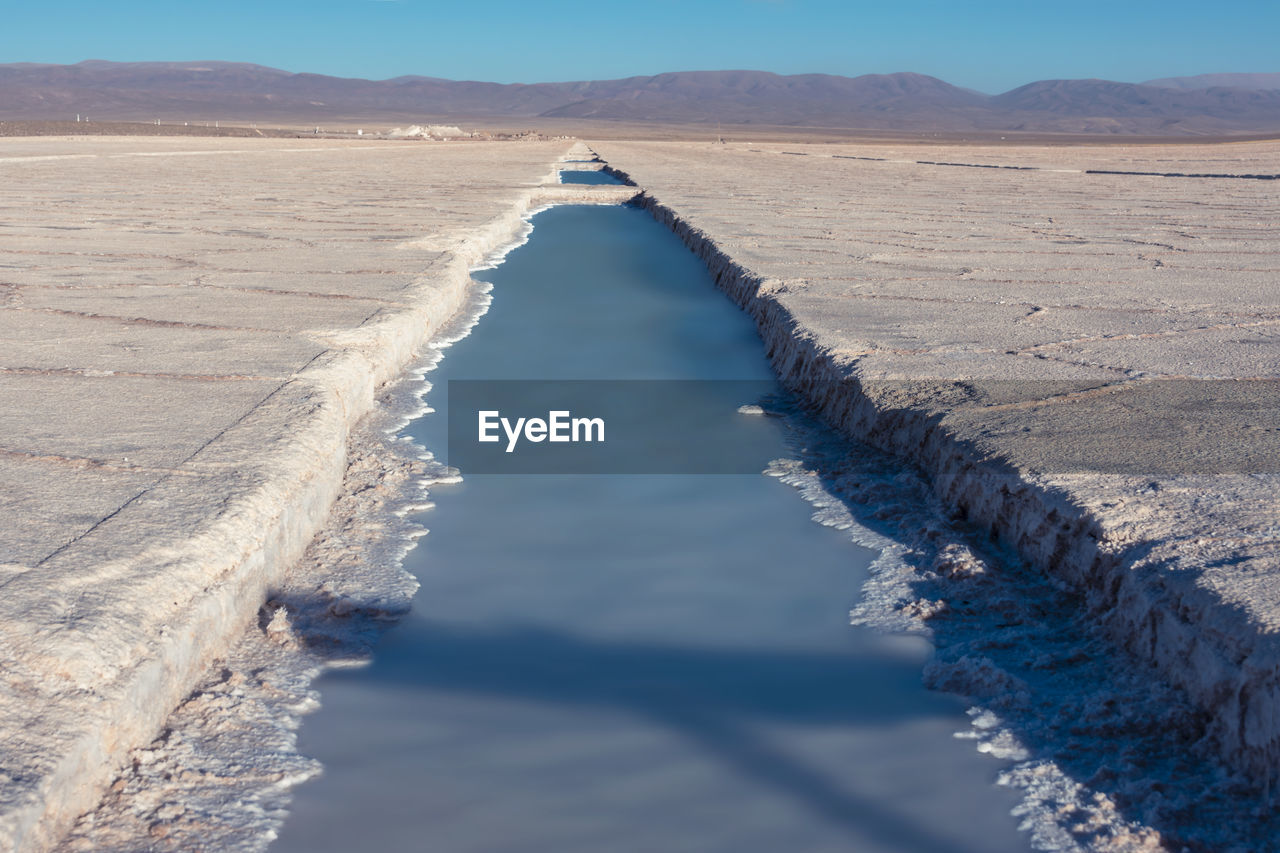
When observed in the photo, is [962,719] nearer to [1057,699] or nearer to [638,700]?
[1057,699]

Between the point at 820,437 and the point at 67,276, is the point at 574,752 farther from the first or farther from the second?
the point at 67,276

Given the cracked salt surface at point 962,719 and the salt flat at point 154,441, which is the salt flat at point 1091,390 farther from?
the salt flat at point 154,441

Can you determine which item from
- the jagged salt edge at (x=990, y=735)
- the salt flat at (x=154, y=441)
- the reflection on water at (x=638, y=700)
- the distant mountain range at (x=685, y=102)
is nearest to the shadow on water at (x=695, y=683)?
the reflection on water at (x=638, y=700)

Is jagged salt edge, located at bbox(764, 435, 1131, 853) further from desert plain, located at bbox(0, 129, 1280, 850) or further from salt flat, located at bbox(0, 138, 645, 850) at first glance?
salt flat, located at bbox(0, 138, 645, 850)

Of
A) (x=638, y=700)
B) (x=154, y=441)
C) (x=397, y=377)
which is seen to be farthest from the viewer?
(x=397, y=377)

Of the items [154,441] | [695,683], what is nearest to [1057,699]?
[695,683]

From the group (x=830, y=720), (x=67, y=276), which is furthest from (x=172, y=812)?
(x=67, y=276)
